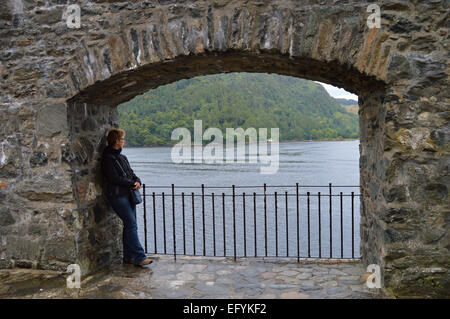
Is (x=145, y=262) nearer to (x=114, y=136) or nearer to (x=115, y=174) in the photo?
(x=115, y=174)

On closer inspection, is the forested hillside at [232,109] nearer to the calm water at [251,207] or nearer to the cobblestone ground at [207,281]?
the calm water at [251,207]

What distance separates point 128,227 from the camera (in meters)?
4.36

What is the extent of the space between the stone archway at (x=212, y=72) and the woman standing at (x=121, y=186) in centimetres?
18

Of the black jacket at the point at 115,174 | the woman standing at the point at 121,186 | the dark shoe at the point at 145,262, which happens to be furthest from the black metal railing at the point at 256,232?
the black jacket at the point at 115,174

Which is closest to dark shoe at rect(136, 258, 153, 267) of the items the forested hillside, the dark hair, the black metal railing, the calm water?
the calm water

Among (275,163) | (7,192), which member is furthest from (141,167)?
(7,192)

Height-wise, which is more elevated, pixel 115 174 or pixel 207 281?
pixel 115 174

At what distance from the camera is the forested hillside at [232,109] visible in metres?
33.2

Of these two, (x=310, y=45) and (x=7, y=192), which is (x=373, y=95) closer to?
(x=310, y=45)

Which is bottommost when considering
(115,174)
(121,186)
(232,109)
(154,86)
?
(121,186)

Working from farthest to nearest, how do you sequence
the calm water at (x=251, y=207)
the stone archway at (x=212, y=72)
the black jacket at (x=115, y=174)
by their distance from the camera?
the calm water at (x=251, y=207), the black jacket at (x=115, y=174), the stone archway at (x=212, y=72)

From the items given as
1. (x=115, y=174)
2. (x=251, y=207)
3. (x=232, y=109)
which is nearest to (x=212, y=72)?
(x=115, y=174)

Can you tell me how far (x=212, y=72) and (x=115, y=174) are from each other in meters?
1.57

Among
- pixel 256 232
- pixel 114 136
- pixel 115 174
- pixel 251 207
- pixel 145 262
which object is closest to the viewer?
pixel 115 174
